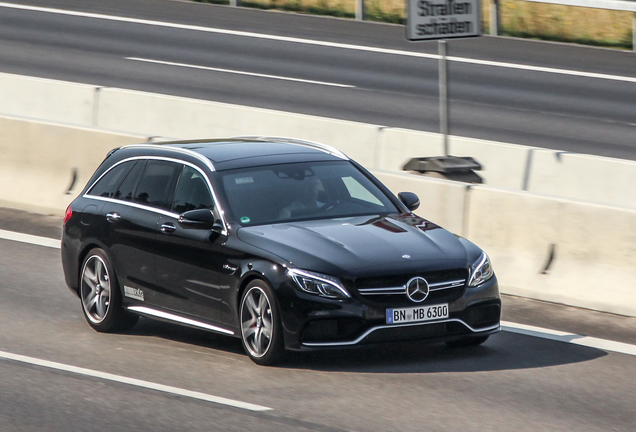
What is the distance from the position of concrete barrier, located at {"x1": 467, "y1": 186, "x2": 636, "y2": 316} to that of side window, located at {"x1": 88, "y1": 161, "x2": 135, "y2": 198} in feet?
10.8

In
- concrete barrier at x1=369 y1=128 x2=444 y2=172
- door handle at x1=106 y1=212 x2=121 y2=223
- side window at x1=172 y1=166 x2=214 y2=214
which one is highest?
side window at x1=172 y1=166 x2=214 y2=214

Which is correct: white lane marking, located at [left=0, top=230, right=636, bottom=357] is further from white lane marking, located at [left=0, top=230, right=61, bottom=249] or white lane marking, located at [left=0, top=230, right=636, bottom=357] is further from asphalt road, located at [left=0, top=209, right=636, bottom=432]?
white lane marking, located at [left=0, top=230, right=61, bottom=249]

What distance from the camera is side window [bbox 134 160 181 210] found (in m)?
9.55

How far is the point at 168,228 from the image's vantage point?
30.3ft

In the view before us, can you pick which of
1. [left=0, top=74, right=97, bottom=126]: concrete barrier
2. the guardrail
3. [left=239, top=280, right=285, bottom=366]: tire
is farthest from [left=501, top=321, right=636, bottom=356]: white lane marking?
the guardrail

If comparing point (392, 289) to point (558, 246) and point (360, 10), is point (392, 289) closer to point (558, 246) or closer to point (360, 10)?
point (558, 246)

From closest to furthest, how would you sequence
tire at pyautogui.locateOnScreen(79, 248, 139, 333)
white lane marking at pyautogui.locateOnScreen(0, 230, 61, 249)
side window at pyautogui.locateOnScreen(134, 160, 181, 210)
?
side window at pyautogui.locateOnScreen(134, 160, 181, 210), tire at pyautogui.locateOnScreen(79, 248, 139, 333), white lane marking at pyautogui.locateOnScreen(0, 230, 61, 249)

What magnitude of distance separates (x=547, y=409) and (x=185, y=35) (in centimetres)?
2418

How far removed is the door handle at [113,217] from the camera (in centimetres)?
977

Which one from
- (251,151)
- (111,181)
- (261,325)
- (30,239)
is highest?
(251,151)

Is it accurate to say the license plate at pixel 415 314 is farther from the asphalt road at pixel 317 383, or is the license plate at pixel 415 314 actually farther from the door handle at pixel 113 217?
the door handle at pixel 113 217

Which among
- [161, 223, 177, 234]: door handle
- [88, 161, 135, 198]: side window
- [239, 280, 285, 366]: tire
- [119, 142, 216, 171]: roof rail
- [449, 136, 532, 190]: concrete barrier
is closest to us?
[239, 280, 285, 366]: tire

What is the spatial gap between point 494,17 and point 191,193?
21201 millimetres

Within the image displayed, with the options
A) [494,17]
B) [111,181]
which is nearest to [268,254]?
[111,181]
